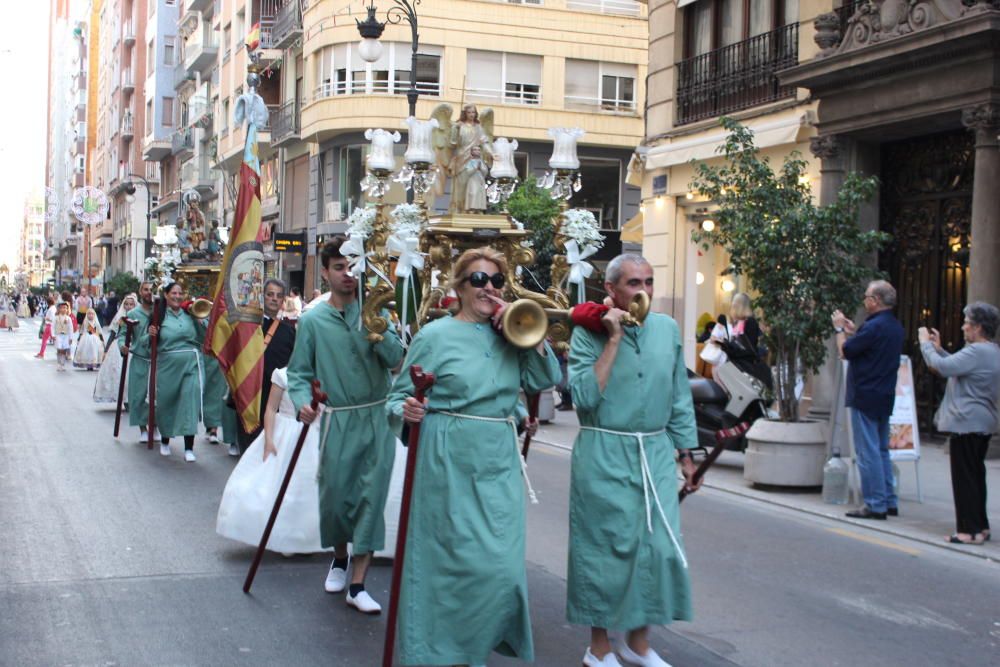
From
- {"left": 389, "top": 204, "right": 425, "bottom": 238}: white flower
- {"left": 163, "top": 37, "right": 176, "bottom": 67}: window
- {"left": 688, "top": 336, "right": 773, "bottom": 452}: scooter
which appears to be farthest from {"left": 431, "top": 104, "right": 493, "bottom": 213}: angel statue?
{"left": 163, "top": 37, "right": 176, "bottom": 67}: window

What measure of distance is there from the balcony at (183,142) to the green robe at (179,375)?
5041 cm

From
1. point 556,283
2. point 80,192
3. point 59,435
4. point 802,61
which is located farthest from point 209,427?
point 80,192

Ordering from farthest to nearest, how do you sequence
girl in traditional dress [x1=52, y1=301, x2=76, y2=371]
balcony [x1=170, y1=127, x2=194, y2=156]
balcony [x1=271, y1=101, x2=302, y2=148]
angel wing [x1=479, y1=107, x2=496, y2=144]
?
balcony [x1=170, y1=127, x2=194, y2=156], balcony [x1=271, y1=101, x2=302, y2=148], girl in traditional dress [x1=52, y1=301, x2=76, y2=371], angel wing [x1=479, y1=107, x2=496, y2=144]

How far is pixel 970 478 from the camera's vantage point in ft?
29.1

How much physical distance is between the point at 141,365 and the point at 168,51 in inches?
2545

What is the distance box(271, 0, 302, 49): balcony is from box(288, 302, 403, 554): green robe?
35.6 meters

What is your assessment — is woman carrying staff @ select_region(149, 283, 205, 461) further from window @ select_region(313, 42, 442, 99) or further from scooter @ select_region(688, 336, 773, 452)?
window @ select_region(313, 42, 442, 99)

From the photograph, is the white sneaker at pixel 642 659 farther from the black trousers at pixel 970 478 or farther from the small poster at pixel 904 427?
the small poster at pixel 904 427

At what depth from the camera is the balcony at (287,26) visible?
135 ft

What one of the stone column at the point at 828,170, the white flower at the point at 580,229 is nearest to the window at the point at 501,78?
the stone column at the point at 828,170

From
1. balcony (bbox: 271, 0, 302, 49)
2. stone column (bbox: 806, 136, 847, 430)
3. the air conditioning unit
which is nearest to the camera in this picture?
stone column (bbox: 806, 136, 847, 430)

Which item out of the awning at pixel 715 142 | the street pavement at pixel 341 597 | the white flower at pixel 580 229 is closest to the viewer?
the street pavement at pixel 341 597

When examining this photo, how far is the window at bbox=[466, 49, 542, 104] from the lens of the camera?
122ft

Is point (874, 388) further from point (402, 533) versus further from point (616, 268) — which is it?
point (402, 533)
